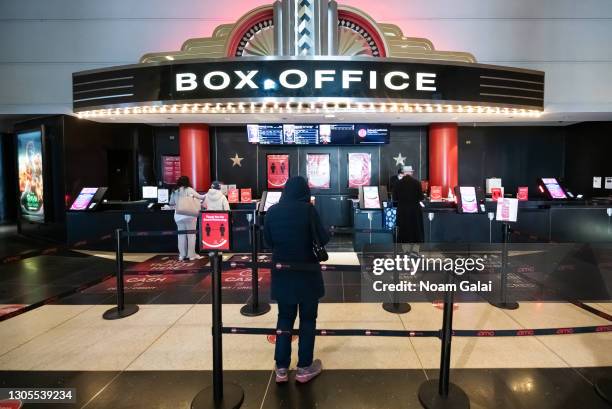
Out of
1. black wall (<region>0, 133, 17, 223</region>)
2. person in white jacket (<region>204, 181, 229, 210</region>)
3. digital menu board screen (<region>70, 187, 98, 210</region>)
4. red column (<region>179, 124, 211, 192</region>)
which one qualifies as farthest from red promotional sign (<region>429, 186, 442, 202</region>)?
black wall (<region>0, 133, 17, 223</region>)

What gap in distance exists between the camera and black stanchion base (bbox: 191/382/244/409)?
8.27 ft

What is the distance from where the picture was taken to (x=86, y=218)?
25.4ft

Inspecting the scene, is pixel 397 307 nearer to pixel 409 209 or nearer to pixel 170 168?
pixel 409 209

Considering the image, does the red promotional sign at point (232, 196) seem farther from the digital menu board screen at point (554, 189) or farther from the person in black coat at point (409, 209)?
the digital menu board screen at point (554, 189)

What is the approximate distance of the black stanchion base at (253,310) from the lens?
169 inches

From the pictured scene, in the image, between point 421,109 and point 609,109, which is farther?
point 609,109

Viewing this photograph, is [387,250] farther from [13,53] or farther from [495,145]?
[13,53]

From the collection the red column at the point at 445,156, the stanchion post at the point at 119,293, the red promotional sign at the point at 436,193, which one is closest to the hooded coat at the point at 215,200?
the stanchion post at the point at 119,293

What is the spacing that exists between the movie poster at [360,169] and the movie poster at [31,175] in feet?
27.8

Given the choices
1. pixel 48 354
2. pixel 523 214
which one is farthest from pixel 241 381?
pixel 523 214

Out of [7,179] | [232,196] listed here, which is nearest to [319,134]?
[232,196]

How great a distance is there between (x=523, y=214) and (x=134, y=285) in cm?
826

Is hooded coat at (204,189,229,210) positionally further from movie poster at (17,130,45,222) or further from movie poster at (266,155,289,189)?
movie poster at (17,130,45,222)

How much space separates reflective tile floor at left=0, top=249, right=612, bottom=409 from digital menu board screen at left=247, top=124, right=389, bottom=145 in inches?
234
